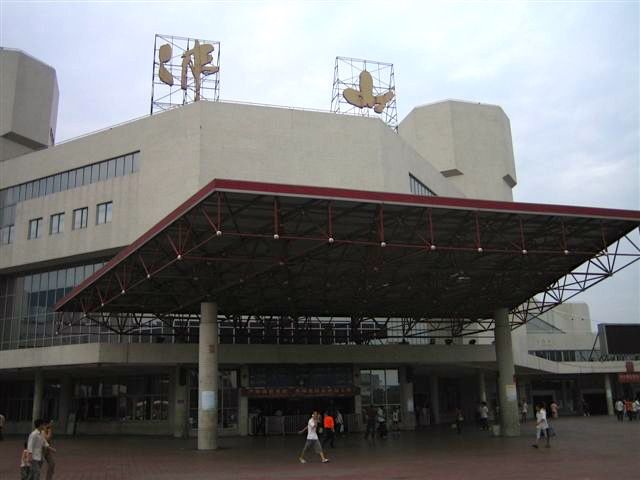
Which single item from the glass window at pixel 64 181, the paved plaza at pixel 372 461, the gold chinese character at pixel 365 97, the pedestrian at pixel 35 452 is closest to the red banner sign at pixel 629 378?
the paved plaza at pixel 372 461

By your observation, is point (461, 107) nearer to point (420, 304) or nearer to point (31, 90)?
point (420, 304)

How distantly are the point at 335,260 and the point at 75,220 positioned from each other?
23.1 meters

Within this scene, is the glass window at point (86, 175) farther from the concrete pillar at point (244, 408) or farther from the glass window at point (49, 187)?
the concrete pillar at point (244, 408)

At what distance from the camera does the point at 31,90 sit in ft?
171

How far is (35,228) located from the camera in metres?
46.2

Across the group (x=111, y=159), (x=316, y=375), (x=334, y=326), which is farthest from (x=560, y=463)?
(x=111, y=159)

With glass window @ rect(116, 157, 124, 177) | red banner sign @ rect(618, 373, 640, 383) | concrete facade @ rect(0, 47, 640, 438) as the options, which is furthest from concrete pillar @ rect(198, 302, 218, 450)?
red banner sign @ rect(618, 373, 640, 383)

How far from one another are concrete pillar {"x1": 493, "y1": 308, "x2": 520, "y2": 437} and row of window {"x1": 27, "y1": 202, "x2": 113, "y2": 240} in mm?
25502

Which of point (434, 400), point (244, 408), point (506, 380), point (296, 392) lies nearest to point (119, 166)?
point (244, 408)

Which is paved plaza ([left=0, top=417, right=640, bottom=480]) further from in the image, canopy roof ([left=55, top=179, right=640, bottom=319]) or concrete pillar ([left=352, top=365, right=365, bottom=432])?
concrete pillar ([left=352, top=365, right=365, bottom=432])

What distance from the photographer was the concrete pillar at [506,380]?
35.7m

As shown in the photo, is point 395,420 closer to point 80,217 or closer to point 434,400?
point 434,400

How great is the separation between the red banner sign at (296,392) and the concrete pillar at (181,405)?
3.70m

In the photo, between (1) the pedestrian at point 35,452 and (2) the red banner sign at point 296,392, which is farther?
(2) the red banner sign at point 296,392
